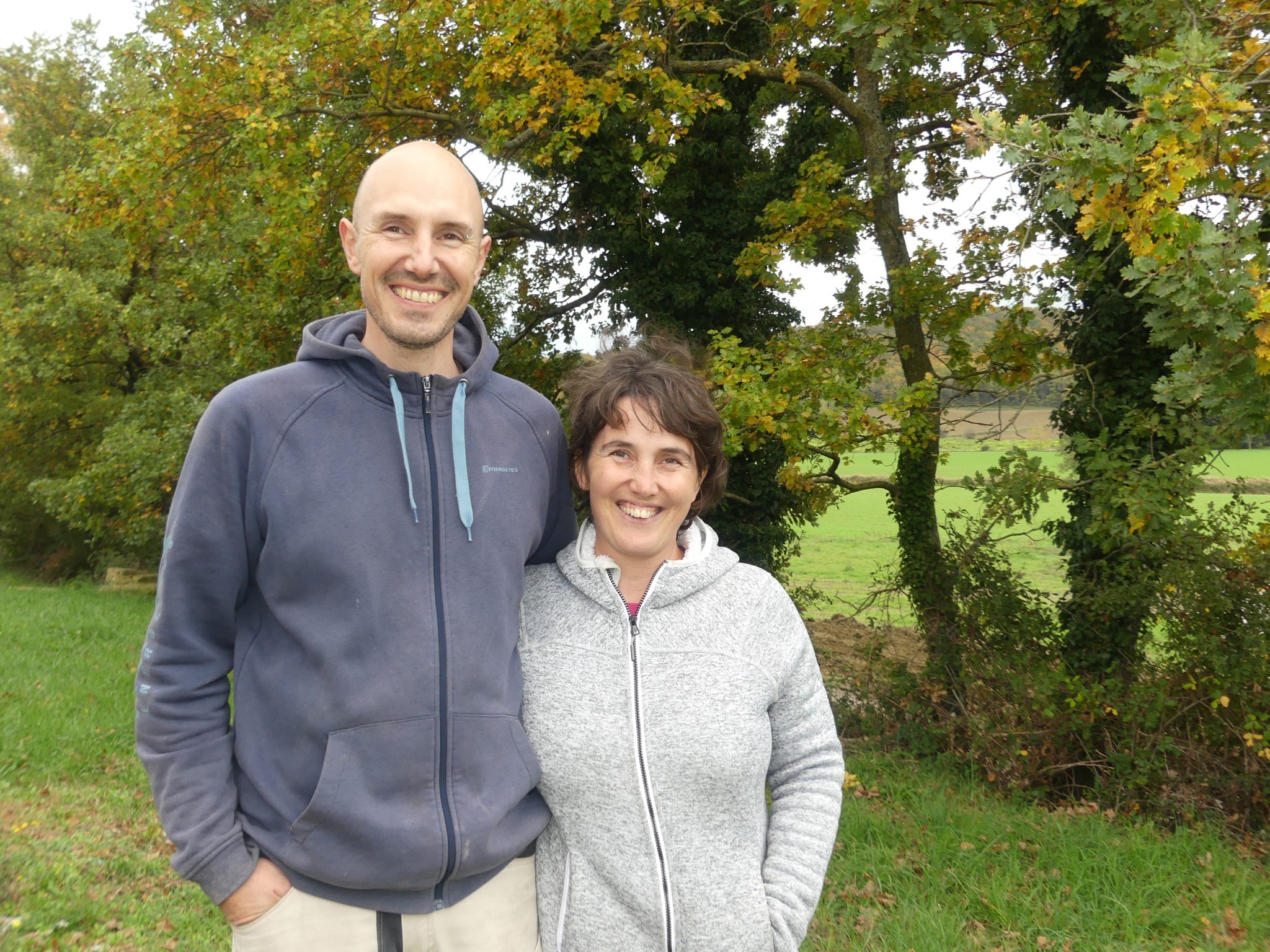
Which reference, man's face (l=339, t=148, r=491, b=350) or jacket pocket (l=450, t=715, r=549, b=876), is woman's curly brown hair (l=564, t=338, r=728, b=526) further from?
jacket pocket (l=450, t=715, r=549, b=876)

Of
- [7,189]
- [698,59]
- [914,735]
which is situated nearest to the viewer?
[914,735]

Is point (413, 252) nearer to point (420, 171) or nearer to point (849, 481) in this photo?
point (420, 171)

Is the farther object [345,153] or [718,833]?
[345,153]

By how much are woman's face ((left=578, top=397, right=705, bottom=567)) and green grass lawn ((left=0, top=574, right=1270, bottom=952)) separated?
10.0ft

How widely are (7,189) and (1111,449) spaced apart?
20033 millimetres

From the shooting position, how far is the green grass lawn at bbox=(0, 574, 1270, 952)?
4449 millimetres

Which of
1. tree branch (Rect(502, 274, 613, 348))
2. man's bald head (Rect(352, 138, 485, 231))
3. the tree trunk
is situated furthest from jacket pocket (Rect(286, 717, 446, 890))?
tree branch (Rect(502, 274, 613, 348))

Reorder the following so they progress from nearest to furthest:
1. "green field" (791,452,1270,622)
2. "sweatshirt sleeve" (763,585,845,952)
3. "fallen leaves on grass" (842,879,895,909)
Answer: "sweatshirt sleeve" (763,585,845,952) → "fallen leaves on grass" (842,879,895,909) → "green field" (791,452,1270,622)

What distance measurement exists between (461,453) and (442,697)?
19.9 inches

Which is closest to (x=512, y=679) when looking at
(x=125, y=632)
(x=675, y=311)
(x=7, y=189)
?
(x=675, y=311)

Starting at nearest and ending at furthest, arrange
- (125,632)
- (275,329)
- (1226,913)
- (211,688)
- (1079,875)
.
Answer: (211,688), (1226,913), (1079,875), (275,329), (125,632)

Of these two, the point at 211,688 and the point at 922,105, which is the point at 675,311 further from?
the point at 211,688

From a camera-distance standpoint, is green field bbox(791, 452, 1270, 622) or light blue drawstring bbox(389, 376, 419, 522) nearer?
light blue drawstring bbox(389, 376, 419, 522)

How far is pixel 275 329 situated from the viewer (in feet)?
34.5
